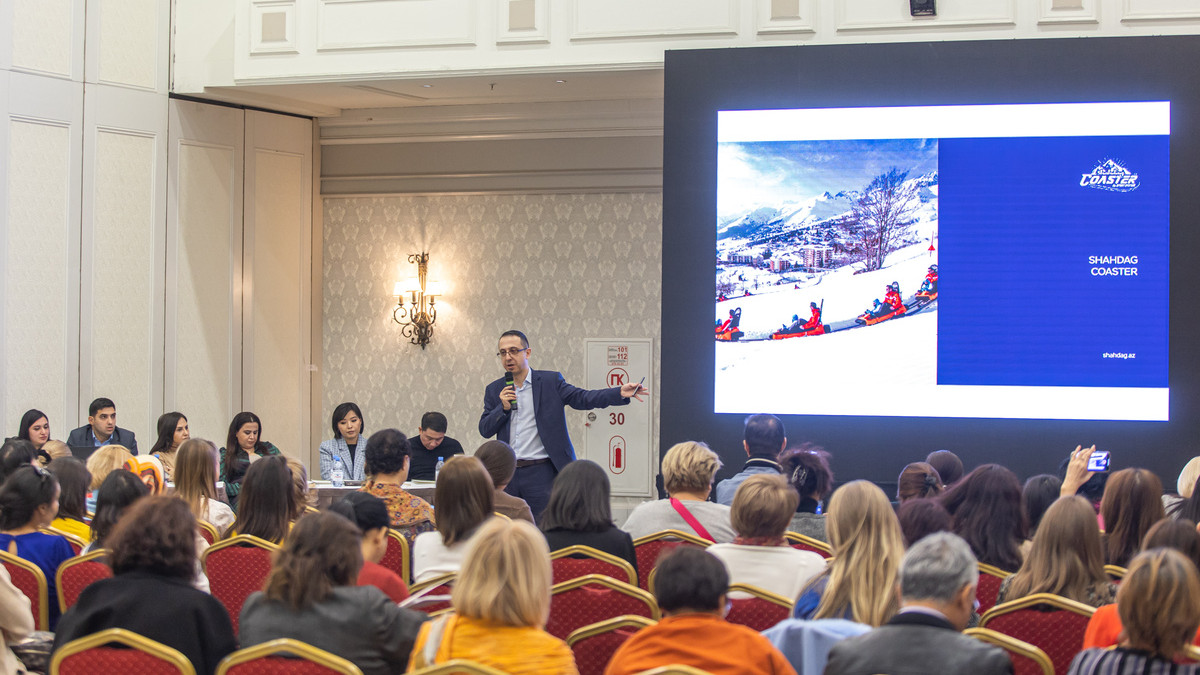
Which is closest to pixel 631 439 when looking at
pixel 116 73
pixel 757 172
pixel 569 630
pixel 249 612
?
pixel 757 172

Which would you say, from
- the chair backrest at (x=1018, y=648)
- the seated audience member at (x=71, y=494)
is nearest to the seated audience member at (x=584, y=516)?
the chair backrest at (x=1018, y=648)

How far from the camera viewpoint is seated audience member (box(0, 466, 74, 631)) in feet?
12.8

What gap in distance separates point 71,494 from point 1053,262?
5767 mm

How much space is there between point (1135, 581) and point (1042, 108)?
5615 millimetres

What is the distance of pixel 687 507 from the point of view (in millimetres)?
4531

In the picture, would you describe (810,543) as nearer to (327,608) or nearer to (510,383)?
(327,608)

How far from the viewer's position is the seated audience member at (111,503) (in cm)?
395

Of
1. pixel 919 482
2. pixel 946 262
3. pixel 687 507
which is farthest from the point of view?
pixel 946 262

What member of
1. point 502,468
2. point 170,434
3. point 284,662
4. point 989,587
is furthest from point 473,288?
point 284,662

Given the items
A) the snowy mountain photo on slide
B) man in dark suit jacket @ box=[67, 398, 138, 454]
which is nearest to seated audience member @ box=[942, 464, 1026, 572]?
the snowy mountain photo on slide

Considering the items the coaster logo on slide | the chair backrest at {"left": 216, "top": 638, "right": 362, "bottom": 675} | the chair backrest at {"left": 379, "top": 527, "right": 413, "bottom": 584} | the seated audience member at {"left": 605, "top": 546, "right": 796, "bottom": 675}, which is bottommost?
the chair backrest at {"left": 379, "top": 527, "right": 413, "bottom": 584}

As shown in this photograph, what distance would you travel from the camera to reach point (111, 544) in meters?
3.00

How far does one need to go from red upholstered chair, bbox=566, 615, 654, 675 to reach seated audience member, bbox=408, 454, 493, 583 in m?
0.99

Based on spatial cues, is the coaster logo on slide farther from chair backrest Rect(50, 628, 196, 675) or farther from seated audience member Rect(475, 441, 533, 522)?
chair backrest Rect(50, 628, 196, 675)
